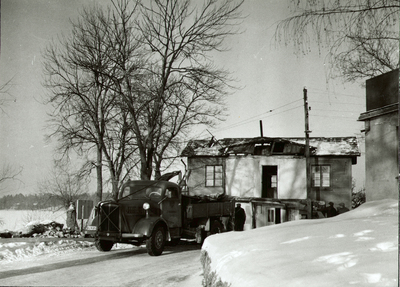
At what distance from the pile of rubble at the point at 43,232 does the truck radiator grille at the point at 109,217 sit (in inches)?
215

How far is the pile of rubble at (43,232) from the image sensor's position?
17484 millimetres

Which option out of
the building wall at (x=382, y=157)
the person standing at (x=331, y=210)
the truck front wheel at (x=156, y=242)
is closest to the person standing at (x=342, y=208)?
the person standing at (x=331, y=210)

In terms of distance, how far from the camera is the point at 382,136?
1584cm

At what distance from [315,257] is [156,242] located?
7.89 m

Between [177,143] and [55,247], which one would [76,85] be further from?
[55,247]

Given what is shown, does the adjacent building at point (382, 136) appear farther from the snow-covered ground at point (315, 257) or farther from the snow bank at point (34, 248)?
the snow bank at point (34, 248)

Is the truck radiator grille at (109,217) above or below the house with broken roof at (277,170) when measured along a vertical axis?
below

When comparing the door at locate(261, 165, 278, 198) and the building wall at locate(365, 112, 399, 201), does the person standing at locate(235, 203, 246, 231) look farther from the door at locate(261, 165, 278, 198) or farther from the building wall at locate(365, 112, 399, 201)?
the door at locate(261, 165, 278, 198)

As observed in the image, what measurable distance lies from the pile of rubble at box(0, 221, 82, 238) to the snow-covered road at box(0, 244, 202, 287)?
5337 mm

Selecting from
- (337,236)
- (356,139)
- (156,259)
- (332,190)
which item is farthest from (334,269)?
(356,139)

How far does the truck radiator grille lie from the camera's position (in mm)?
12391

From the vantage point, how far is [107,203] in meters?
12.5

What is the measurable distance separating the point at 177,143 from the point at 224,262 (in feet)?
61.9

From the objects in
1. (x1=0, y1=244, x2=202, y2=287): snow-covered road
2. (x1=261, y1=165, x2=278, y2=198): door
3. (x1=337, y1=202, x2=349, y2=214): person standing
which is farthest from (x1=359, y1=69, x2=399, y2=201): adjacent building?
(x1=261, y1=165, x2=278, y2=198): door
